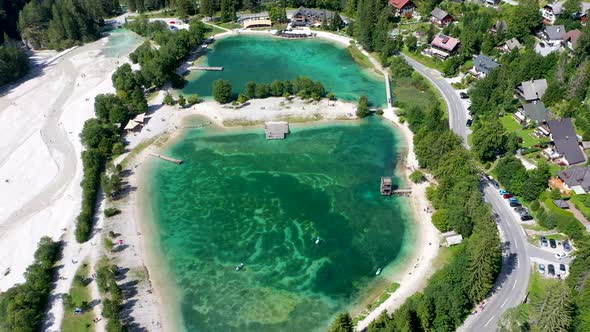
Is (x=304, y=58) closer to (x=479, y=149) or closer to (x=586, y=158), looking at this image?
(x=479, y=149)

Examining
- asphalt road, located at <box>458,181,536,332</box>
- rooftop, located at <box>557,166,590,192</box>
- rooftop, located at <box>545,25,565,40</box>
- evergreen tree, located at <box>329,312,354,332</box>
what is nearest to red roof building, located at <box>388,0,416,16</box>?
rooftop, located at <box>545,25,565,40</box>

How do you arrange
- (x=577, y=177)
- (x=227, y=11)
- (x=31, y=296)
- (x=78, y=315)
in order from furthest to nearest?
(x=227, y=11), (x=577, y=177), (x=78, y=315), (x=31, y=296)

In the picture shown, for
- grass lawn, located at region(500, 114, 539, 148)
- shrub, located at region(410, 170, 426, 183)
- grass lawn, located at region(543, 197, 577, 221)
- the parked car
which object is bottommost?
grass lawn, located at region(543, 197, 577, 221)

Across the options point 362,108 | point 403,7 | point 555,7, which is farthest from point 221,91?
point 555,7

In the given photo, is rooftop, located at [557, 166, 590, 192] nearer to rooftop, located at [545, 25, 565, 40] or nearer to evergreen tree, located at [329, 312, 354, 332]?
evergreen tree, located at [329, 312, 354, 332]

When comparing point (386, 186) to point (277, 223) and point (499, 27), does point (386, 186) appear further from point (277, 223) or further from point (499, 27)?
point (499, 27)

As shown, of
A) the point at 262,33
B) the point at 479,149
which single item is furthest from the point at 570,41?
the point at 262,33
